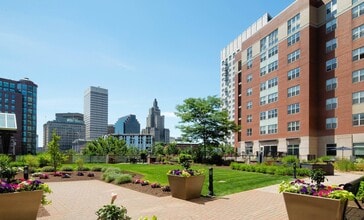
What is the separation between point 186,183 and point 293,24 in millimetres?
43494

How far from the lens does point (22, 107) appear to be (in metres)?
150

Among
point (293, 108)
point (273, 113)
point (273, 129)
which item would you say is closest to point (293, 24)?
point (293, 108)

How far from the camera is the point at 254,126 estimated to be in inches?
2217

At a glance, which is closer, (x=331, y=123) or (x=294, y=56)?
(x=331, y=123)

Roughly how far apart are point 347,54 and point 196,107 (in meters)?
21.3

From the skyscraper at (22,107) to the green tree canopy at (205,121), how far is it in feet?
389

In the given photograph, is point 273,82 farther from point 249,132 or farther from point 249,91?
point 249,132

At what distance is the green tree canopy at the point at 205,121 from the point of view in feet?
139

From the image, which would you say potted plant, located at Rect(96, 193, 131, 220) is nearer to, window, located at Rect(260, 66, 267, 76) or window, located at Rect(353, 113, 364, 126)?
window, located at Rect(353, 113, 364, 126)

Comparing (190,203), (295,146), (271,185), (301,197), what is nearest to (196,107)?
(295,146)

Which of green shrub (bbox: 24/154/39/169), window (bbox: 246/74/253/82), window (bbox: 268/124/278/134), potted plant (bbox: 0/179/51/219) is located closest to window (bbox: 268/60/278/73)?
window (bbox: 246/74/253/82)

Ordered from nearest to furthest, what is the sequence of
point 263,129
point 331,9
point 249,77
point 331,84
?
point 331,84 → point 331,9 → point 263,129 → point 249,77

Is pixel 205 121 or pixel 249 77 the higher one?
pixel 249 77

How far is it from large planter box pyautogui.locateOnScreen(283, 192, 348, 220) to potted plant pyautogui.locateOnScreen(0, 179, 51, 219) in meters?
6.29
